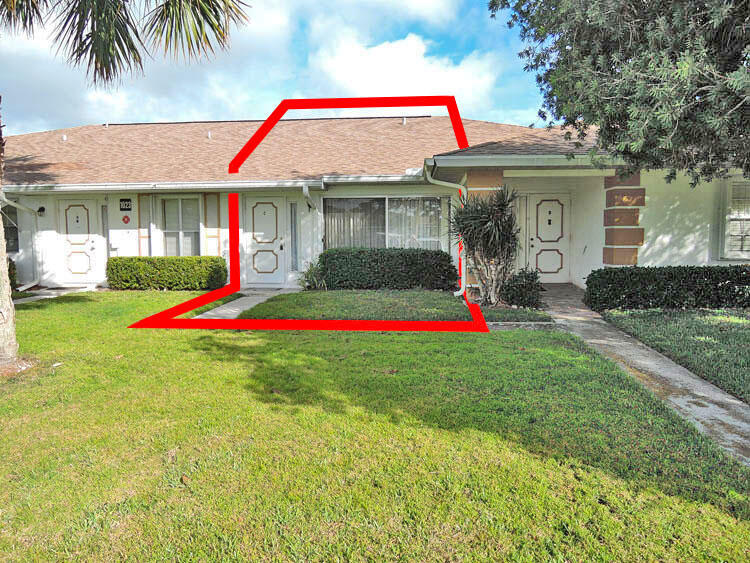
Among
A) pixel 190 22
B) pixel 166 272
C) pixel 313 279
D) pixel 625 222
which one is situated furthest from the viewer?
pixel 166 272

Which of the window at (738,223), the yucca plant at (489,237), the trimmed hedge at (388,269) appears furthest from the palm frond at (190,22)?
the window at (738,223)

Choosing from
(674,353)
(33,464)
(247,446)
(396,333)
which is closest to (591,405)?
(674,353)

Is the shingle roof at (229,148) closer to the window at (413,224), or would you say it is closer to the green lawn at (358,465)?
the window at (413,224)

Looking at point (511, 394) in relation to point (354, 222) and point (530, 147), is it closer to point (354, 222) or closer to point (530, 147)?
point (530, 147)

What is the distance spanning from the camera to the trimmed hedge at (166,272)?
11.9 meters

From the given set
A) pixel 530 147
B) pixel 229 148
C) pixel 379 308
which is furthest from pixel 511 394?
pixel 229 148

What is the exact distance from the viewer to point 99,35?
566cm

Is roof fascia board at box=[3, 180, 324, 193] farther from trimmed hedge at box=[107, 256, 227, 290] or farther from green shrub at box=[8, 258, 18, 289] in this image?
green shrub at box=[8, 258, 18, 289]

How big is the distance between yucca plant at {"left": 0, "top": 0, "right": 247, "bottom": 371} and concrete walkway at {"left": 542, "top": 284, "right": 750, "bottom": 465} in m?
6.24

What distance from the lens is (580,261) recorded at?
11406 mm

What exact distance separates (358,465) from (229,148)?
12625 mm

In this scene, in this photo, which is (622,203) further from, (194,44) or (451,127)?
(194,44)

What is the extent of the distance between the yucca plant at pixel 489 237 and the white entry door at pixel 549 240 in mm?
3738

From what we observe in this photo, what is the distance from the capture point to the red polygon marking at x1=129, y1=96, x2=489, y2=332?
7381 millimetres
